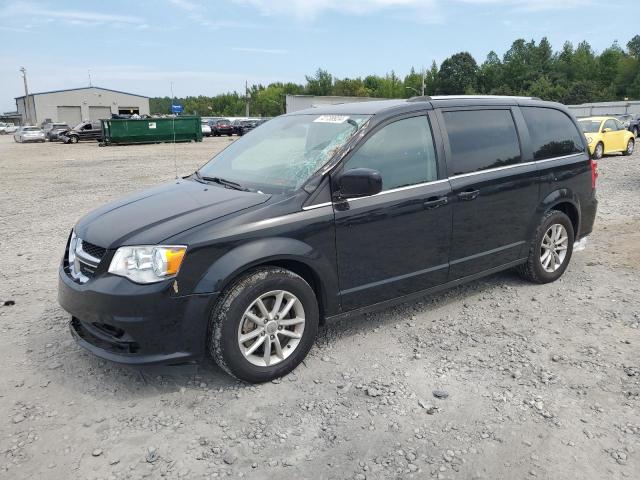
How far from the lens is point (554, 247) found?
214 inches

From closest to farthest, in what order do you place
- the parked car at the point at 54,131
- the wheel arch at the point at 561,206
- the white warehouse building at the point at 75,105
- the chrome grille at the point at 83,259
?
1. the chrome grille at the point at 83,259
2. the wheel arch at the point at 561,206
3. the parked car at the point at 54,131
4. the white warehouse building at the point at 75,105

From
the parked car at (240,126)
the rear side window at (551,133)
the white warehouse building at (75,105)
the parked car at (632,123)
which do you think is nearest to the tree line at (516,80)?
the white warehouse building at (75,105)

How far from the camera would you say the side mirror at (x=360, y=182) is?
3.56 metres

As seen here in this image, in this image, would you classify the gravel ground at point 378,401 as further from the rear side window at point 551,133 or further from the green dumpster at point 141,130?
the green dumpster at point 141,130

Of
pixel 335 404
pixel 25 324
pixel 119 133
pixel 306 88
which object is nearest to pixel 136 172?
pixel 25 324

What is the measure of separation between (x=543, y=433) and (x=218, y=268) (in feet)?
6.95

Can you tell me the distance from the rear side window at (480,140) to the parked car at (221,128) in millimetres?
43463

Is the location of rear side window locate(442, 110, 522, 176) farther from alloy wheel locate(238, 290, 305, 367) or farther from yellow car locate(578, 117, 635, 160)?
yellow car locate(578, 117, 635, 160)

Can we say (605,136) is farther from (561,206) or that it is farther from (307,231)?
(307,231)

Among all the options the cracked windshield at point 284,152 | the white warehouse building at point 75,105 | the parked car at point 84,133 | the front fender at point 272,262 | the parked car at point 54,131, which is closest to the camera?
the front fender at point 272,262

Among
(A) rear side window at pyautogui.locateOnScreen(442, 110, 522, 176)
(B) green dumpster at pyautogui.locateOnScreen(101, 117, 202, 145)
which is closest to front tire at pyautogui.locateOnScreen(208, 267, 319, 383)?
(A) rear side window at pyautogui.locateOnScreen(442, 110, 522, 176)

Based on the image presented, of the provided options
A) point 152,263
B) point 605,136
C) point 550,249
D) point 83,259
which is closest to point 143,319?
point 152,263

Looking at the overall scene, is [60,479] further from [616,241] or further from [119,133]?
[119,133]

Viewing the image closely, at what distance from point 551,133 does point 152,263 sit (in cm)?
410
